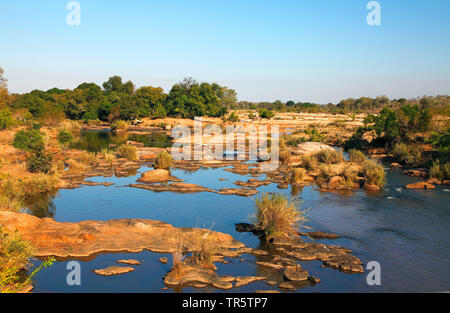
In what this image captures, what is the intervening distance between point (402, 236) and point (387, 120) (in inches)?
629

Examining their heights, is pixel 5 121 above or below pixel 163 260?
above

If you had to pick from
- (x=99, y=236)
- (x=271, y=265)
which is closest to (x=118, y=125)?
(x=99, y=236)

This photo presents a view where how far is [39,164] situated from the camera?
618 inches

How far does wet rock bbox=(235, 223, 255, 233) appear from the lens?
33.1 feet

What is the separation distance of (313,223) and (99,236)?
6166 millimetres

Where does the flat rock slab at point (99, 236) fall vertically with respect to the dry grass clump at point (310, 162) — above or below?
A: below

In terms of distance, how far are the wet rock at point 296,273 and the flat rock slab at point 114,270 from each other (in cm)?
323

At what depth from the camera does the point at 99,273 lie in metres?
7.27

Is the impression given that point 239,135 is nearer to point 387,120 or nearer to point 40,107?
point 387,120

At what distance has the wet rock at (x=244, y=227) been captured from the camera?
397 inches

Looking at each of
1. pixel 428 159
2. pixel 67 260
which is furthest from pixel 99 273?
pixel 428 159

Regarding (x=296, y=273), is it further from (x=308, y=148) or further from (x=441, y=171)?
(x=308, y=148)

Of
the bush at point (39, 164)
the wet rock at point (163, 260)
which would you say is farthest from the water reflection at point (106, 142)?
the wet rock at point (163, 260)

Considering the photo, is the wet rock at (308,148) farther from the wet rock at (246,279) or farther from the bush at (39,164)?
the wet rock at (246,279)
